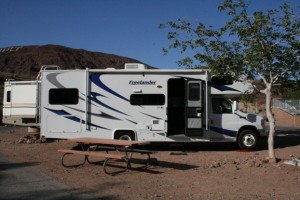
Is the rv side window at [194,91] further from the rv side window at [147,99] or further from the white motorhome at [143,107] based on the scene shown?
the rv side window at [147,99]

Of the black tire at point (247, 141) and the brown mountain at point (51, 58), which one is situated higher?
the brown mountain at point (51, 58)

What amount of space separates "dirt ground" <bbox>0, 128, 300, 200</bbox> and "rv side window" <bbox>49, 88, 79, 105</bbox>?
215cm

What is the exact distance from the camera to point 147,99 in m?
15.4

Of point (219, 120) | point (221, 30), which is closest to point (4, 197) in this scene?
point (221, 30)

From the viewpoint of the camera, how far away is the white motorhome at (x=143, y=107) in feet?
49.8

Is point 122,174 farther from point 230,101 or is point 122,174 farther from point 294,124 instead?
point 294,124

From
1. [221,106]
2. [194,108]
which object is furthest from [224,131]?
[194,108]

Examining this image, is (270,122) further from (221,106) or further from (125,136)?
(125,136)

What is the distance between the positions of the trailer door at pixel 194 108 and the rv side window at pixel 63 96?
12.7 feet

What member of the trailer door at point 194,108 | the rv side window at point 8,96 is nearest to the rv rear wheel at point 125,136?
the trailer door at point 194,108

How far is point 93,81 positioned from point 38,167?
4781mm

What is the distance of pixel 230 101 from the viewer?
15.7 meters

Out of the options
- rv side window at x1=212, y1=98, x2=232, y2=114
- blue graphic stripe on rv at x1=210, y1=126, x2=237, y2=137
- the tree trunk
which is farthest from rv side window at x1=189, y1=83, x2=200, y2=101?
the tree trunk

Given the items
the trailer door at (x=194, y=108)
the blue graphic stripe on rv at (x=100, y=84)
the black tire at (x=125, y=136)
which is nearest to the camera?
the trailer door at (x=194, y=108)
